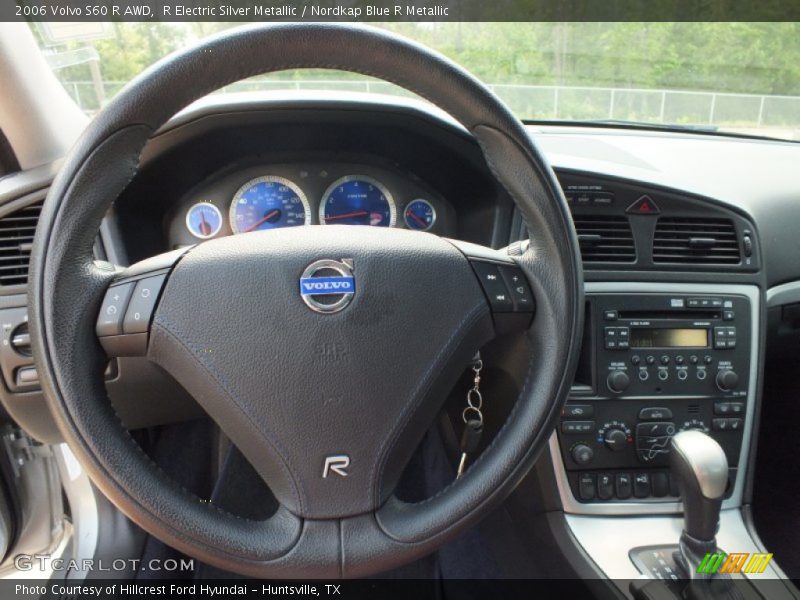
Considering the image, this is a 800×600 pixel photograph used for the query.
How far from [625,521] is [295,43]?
117cm

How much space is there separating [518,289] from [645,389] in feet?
1.99

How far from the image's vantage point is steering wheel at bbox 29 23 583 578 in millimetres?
796

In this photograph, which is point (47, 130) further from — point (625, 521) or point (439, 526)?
point (625, 521)

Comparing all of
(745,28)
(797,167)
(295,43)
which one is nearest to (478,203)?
(295,43)

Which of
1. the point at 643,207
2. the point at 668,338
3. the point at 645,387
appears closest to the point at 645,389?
the point at 645,387

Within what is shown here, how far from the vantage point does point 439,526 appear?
0.86m

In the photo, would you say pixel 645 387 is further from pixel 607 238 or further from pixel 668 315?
pixel 607 238

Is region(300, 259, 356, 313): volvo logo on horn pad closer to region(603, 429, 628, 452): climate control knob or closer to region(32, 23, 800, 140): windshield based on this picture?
region(32, 23, 800, 140): windshield

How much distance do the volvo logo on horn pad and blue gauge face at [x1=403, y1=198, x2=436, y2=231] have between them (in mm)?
621

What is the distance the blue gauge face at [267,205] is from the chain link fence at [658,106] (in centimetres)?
36

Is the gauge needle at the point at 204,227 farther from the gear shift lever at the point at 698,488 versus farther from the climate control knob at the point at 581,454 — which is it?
the gear shift lever at the point at 698,488

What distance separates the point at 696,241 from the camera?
4.77ft

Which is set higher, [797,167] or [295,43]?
[295,43]

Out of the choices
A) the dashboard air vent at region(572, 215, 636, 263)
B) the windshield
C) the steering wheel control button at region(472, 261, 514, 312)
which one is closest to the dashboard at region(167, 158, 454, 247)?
the windshield
